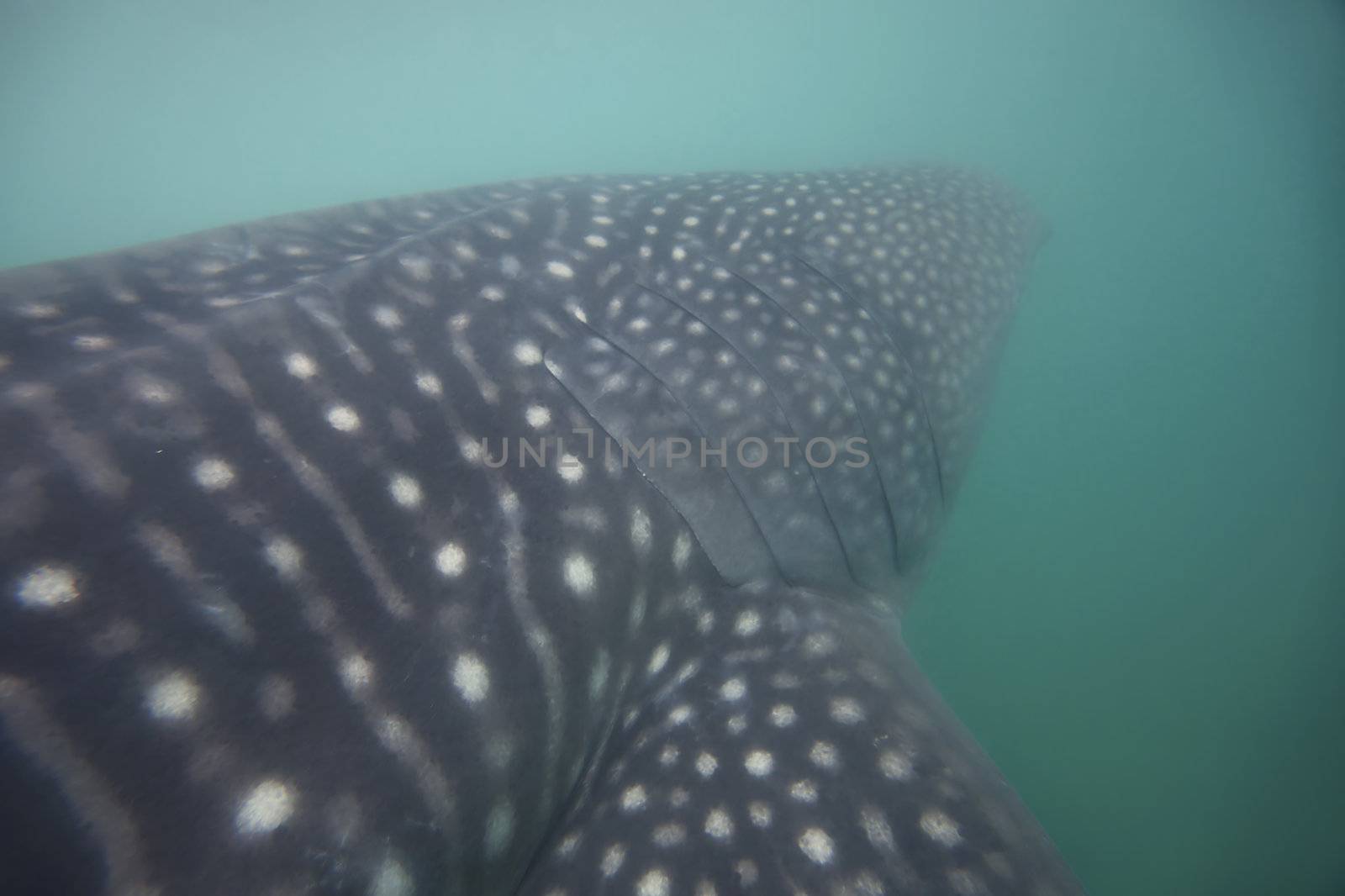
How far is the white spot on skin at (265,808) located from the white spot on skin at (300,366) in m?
0.95

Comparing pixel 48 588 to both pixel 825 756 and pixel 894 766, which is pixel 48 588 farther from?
pixel 894 766

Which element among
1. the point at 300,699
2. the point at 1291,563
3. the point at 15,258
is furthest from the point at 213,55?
the point at 1291,563

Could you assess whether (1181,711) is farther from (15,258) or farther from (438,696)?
(15,258)

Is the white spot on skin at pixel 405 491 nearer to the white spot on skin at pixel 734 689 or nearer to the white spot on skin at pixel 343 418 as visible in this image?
the white spot on skin at pixel 343 418

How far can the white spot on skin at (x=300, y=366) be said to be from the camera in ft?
5.12

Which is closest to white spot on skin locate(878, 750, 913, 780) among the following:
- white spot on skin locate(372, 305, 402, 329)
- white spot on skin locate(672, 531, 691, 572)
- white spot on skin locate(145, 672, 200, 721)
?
white spot on skin locate(672, 531, 691, 572)

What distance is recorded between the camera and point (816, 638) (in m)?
1.86

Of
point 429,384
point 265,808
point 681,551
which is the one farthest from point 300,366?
point 681,551

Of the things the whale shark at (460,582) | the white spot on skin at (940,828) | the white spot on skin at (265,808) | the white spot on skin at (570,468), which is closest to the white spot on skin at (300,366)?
the whale shark at (460,582)

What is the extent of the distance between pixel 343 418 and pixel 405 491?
253 millimetres

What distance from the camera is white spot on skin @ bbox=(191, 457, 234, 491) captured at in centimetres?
130

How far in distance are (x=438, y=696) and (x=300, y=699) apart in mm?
274

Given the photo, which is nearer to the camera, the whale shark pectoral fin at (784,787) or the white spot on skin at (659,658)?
the whale shark pectoral fin at (784,787)

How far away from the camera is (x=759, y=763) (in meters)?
1.54
